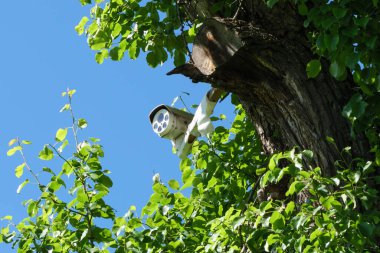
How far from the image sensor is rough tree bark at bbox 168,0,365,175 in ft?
17.4

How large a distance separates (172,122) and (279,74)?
1.68 m

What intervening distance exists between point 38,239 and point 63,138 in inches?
25.9

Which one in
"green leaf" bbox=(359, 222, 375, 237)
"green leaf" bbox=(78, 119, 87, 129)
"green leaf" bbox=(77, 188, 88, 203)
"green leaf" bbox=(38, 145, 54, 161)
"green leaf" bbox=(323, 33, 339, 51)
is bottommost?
"green leaf" bbox=(359, 222, 375, 237)

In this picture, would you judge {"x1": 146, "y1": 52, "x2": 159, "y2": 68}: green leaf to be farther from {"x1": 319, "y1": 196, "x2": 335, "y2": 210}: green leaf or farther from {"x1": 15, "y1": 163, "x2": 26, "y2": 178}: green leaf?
{"x1": 319, "y1": 196, "x2": 335, "y2": 210}: green leaf

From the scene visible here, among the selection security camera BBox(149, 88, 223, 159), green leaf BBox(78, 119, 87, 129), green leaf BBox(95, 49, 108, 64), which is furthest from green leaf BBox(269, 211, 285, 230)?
green leaf BBox(95, 49, 108, 64)

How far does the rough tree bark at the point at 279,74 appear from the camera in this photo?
17.4 ft

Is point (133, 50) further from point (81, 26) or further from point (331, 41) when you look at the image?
point (331, 41)

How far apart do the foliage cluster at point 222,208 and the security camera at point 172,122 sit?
0.34 m

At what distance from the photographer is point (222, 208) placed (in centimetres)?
625

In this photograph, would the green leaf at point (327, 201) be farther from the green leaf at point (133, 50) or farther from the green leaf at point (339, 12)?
the green leaf at point (133, 50)

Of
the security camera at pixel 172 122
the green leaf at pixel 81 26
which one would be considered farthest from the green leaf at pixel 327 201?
the green leaf at pixel 81 26

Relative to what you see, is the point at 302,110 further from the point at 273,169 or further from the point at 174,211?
the point at 174,211

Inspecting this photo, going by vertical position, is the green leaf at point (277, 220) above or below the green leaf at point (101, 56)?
below

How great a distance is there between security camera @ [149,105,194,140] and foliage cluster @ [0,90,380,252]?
344mm
